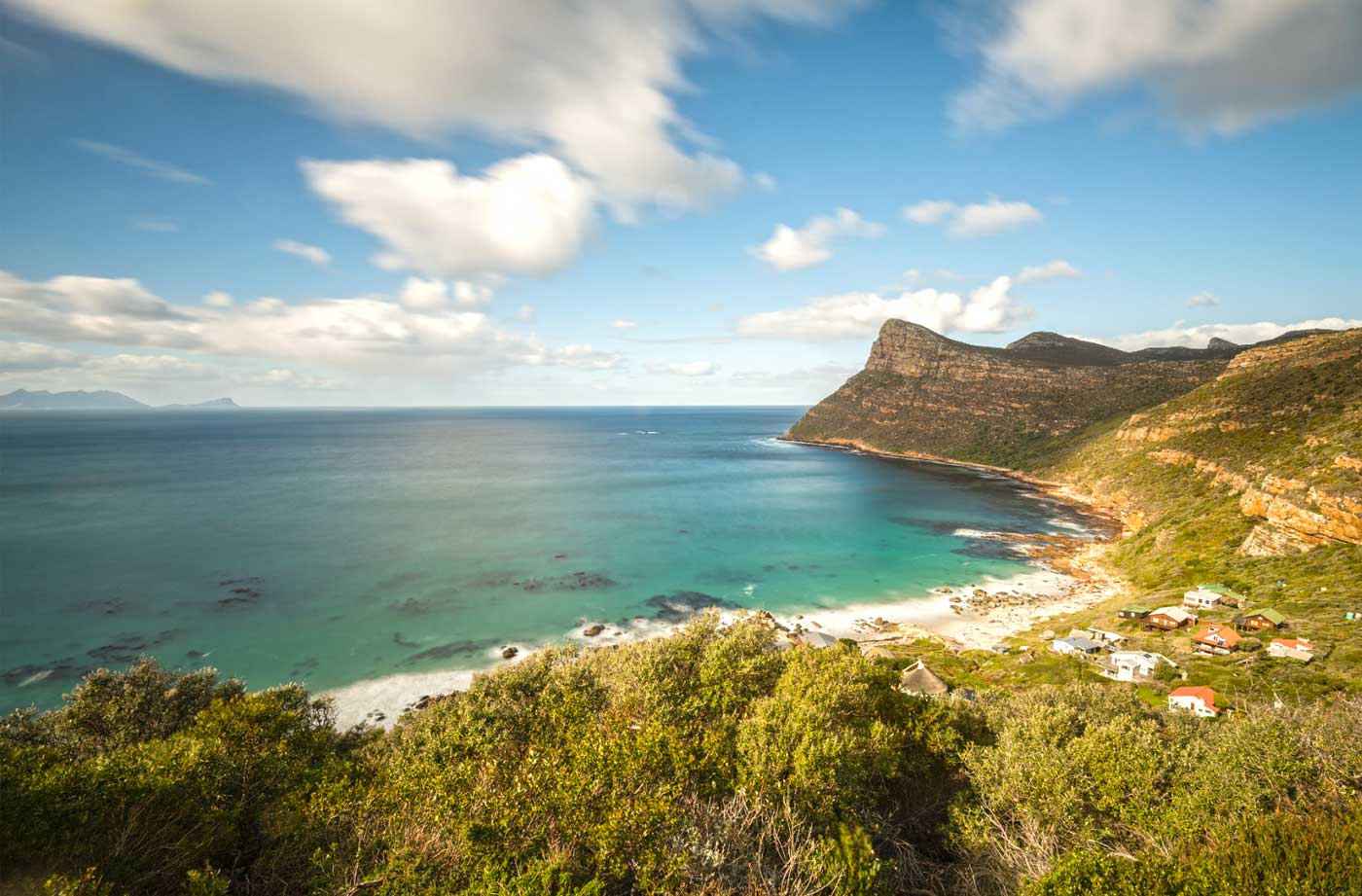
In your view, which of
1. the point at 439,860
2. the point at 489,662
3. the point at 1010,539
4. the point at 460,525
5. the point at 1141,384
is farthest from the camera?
the point at 1141,384

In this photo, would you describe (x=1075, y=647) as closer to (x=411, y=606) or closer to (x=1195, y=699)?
(x=1195, y=699)

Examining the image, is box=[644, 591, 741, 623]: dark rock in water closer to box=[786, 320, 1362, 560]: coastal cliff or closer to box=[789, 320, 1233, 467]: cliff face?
box=[786, 320, 1362, 560]: coastal cliff

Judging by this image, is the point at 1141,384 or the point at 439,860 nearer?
the point at 439,860

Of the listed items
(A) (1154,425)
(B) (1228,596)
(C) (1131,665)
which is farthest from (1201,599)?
(A) (1154,425)

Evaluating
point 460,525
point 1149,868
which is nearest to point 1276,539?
point 1149,868

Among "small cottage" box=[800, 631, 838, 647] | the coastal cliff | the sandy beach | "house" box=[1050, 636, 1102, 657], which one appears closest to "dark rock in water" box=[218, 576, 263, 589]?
the sandy beach

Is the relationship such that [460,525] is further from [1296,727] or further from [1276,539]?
[1276,539]
